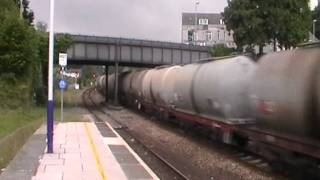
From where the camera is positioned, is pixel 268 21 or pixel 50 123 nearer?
pixel 50 123

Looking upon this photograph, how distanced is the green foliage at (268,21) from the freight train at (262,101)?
141ft

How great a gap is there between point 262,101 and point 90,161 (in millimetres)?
4866

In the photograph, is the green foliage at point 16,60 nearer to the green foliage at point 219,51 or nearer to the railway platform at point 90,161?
the railway platform at point 90,161

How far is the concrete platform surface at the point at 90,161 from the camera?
15086 mm

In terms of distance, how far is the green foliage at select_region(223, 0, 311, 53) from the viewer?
70.1 metres

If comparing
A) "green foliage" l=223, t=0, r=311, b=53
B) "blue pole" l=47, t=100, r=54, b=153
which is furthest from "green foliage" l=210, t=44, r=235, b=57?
"blue pole" l=47, t=100, r=54, b=153

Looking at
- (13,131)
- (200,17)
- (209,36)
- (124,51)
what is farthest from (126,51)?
(200,17)

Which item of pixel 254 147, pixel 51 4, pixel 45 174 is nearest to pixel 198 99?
pixel 254 147

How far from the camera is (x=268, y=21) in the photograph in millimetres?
72000

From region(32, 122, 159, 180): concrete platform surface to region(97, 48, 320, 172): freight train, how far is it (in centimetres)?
287

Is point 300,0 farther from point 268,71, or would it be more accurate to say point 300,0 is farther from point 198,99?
point 268,71

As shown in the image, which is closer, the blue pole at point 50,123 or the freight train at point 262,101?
the freight train at point 262,101

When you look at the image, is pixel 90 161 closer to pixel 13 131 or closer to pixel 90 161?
pixel 90 161

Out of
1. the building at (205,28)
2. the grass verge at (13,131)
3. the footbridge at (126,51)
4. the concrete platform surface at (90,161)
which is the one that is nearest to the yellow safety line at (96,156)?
the concrete platform surface at (90,161)
